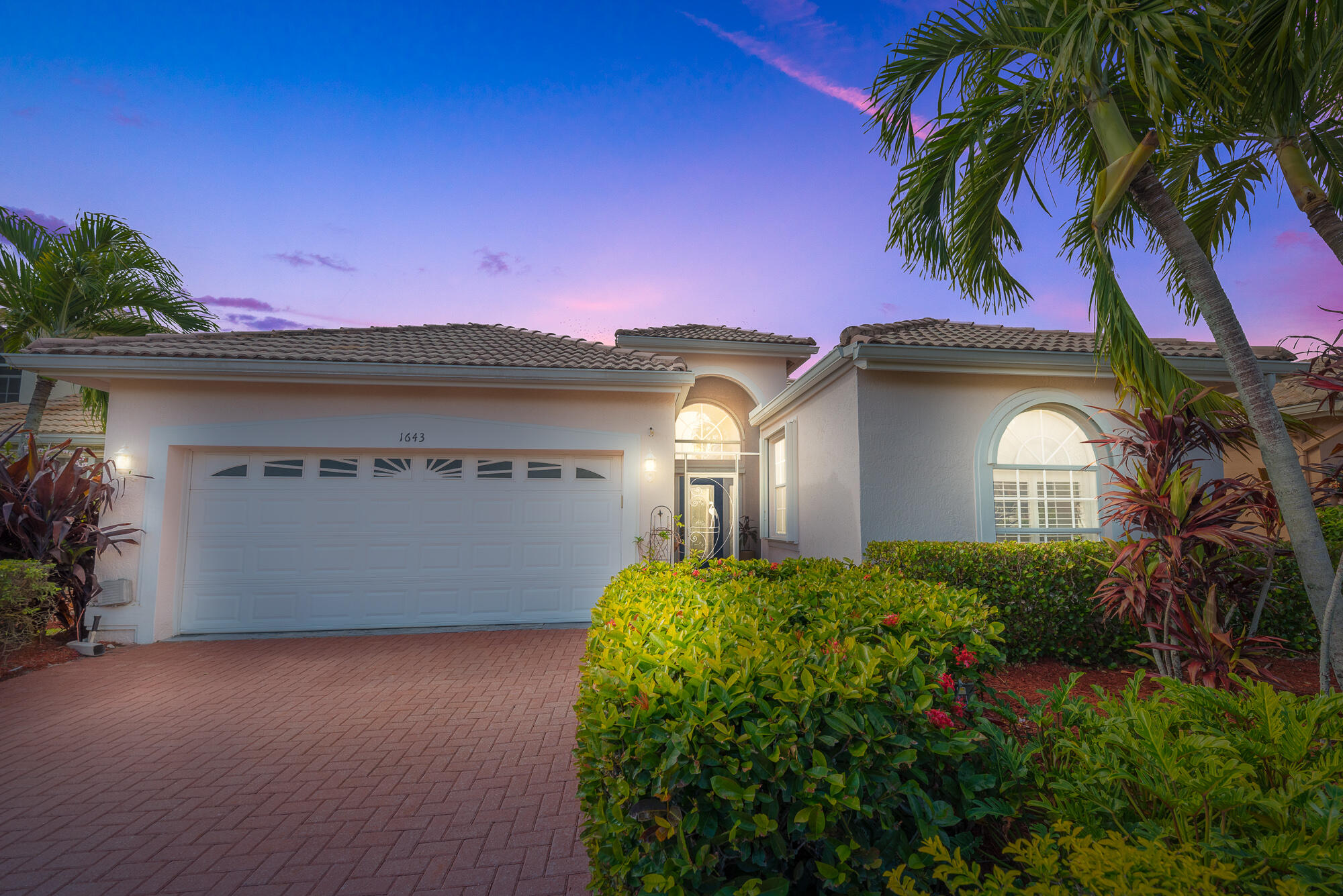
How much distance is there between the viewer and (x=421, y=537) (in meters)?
7.91

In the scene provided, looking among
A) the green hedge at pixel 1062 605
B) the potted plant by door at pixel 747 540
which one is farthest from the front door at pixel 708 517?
the green hedge at pixel 1062 605

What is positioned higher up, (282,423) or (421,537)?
(282,423)

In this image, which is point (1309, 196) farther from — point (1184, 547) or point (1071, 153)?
point (1184, 547)

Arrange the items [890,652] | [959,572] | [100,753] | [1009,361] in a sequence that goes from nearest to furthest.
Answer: [890,652], [100,753], [959,572], [1009,361]

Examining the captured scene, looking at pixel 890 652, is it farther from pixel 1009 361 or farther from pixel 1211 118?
pixel 1009 361

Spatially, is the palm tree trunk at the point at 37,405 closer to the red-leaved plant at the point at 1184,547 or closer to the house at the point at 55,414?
the house at the point at 55,414

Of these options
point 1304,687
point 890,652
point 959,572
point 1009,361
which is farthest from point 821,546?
point 890,652

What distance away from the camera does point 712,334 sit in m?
14.9

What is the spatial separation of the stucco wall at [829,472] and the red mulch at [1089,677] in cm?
229

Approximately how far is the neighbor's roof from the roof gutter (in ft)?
8.67

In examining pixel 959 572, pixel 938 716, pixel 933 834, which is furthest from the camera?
pixel 959 572

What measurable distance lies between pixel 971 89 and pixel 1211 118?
1.81 metres

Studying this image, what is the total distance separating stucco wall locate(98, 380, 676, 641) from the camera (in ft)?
24.0

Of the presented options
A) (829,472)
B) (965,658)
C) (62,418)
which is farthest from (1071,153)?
(62,418)
